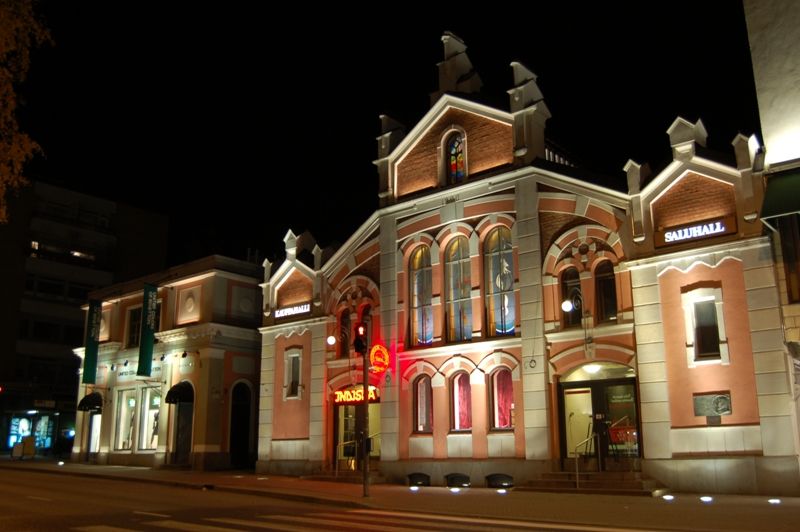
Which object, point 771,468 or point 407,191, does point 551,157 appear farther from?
point 771,468

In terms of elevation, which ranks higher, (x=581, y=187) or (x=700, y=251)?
(x=581, y=187)

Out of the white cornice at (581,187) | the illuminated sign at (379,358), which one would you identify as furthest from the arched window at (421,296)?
the white cornice at (581,187)

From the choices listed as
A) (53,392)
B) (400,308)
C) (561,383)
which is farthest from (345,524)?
(53,392)

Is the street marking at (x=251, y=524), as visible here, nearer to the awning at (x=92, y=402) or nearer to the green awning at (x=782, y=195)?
the green awning at (x=782, y=195)

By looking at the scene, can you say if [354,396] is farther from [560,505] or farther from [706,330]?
[706,330]

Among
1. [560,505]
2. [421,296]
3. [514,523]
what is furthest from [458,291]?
[514,523]

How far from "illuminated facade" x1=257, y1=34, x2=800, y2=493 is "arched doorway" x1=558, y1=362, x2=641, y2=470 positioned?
6cm

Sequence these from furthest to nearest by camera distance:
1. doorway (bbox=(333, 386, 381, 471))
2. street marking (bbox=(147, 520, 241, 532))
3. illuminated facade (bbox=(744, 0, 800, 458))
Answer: doorway (bbox=(333, 386, 381, 471)) → illuminated facade (bbox=(744, 0, 800, 458)) → street marking (bbox=(147, 520, 241, 532))

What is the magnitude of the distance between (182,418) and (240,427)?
114 inches

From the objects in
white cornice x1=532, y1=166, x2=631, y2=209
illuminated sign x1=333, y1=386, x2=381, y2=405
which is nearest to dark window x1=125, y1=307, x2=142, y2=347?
illuminated sign x1=333, y1=386, x2=381, y2=405

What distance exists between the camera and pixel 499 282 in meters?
26.8

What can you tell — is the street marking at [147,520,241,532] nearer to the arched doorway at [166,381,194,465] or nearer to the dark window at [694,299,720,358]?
the dark window at [694,299,720,358]

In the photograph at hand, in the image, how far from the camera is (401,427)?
27922mm

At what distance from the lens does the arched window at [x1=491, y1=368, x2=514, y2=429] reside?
2577 cm
